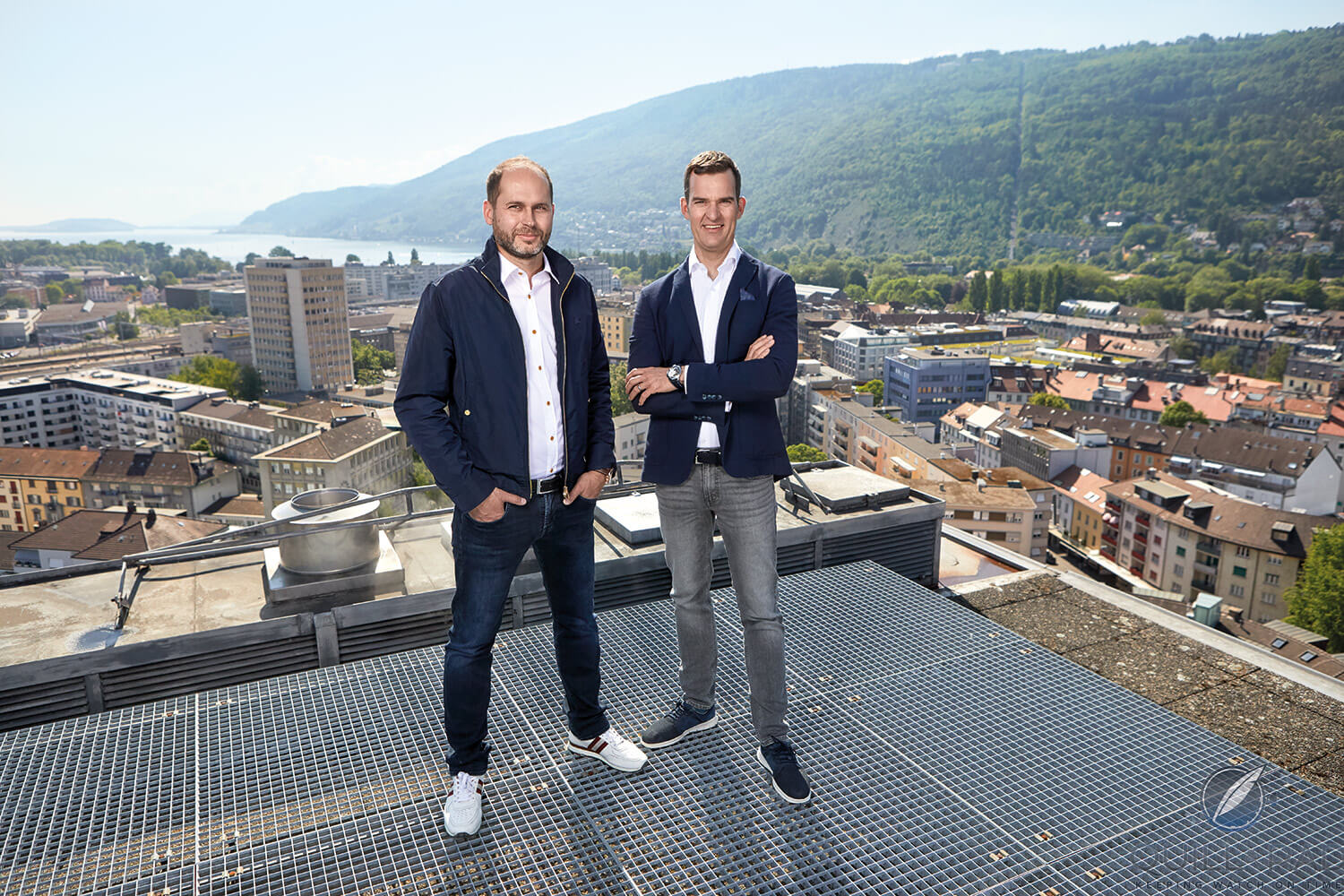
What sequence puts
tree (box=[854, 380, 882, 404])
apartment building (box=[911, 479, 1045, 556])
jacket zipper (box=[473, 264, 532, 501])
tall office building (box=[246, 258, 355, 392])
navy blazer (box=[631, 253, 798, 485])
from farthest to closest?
tall office building (box=[246, 258, 355, 392]) < tree (box=[854, 380, 882, 404]) < apartment building (box=[911, 479, 1045, 556]) < navy blazer (box=[631, 253, 798, 485]) < jacket zipper (box=[473, 264, 532, 501])

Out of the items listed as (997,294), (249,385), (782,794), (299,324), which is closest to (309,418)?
(249,385)

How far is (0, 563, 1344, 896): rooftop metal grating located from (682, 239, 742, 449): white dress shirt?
903 mm

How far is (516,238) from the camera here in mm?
1757

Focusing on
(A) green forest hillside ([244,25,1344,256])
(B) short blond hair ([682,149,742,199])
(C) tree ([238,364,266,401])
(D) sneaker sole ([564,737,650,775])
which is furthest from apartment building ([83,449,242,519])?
(A) green forest hillside ([244,25,1344,256])

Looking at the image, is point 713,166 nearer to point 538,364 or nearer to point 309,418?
point 538,364

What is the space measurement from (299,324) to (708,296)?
51.2 meters

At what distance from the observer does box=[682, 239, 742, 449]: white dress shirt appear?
1990 millimetres

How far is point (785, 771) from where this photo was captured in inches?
76.9

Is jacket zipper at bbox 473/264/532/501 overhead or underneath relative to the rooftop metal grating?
overhead

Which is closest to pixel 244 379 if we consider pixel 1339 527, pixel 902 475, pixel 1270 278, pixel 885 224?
pixel 902 475

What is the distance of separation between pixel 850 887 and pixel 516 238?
4.97ft

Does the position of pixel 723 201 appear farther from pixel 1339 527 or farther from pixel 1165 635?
pixel 1339 527

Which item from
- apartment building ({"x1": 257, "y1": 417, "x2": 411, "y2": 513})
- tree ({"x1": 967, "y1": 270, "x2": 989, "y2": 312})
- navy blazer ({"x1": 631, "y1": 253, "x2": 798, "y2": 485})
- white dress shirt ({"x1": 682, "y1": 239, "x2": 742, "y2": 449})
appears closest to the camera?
navy blazer ({"x1": 631, "y1": 253, "x2": 798, "y2": 485})

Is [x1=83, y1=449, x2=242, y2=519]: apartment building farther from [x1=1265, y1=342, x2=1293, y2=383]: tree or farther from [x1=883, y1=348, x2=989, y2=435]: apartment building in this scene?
[x1=1265, y1=342, x2=1293, y2=383]: tree
